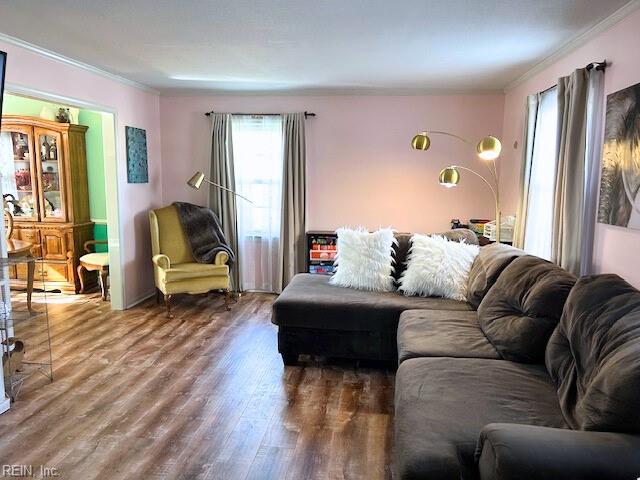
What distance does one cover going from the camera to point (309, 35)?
3.15 meters

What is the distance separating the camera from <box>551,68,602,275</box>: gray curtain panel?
9.66 ft

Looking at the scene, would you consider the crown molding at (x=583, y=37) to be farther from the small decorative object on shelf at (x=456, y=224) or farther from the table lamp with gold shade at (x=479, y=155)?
the small decorative object on shelf at (x=456, y=224)

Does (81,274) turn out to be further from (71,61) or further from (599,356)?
(599,356)

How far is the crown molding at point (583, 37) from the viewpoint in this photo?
257cm

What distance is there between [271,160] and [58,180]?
8.25 feet

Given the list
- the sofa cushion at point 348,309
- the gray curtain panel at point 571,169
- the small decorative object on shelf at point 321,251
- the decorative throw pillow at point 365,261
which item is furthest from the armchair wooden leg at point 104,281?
the gray curtain panel at point 571,169

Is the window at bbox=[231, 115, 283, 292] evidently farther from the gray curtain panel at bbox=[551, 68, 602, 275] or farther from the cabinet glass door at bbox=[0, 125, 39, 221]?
the gray curtain panel at bbox=[551, 68, 602, 275]

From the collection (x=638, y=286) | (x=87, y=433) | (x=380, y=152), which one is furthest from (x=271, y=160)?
(x=638, y=286)

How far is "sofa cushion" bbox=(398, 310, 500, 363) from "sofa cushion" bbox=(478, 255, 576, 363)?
0.08 metres

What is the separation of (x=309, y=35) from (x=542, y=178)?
2161mm

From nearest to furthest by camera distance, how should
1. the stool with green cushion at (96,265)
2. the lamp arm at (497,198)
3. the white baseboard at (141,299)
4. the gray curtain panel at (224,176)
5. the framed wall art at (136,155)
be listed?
the lamp arm at (497,198) < the framed wall art at (136,155) < the white baseboard at (141,299) < the stool with green cushion at (96,265) < the gray curtain panel at (224,176)

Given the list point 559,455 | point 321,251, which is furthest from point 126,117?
point 559,455

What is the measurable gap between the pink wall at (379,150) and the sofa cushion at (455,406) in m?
3.20

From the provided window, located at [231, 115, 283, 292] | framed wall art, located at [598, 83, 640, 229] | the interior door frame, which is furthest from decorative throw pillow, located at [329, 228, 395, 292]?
the interior door frame
